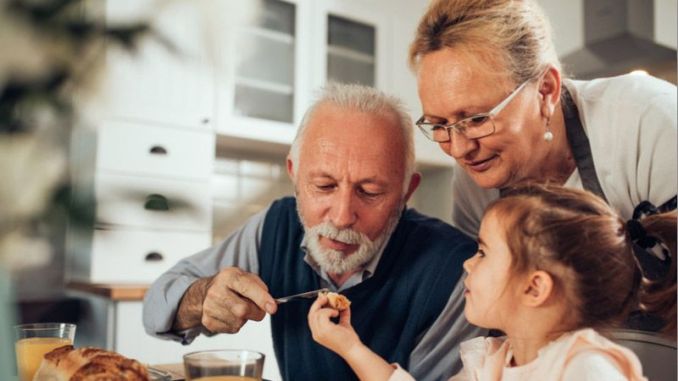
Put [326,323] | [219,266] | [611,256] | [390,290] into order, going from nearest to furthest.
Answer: [611,256], [326,323], [390,290], [219,266]

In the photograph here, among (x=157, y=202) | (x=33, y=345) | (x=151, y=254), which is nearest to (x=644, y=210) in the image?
(x=157, y=202)

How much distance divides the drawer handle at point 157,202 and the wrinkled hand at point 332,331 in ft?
1.07

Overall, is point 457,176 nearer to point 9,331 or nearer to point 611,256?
point 611,256

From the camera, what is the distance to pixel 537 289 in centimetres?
48

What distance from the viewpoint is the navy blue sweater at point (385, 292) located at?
71cm

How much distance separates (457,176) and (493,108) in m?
0.20

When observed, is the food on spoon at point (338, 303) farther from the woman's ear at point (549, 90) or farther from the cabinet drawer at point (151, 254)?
the cabinet drawer at point (151, 254)

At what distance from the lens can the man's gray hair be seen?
2.39 ft

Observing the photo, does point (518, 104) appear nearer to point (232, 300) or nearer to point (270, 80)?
point (232, 300)

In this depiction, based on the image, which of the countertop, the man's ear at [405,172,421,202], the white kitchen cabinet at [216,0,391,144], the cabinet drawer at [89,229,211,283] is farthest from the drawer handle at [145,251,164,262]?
the man's ear at [405,172,421,202]

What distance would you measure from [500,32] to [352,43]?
100 cm

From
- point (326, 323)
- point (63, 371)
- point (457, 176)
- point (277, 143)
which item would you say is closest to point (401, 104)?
point (457, 176)

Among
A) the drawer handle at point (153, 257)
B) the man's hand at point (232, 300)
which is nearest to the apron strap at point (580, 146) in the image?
the man's hand at point (232, 300)

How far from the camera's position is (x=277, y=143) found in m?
1.59
